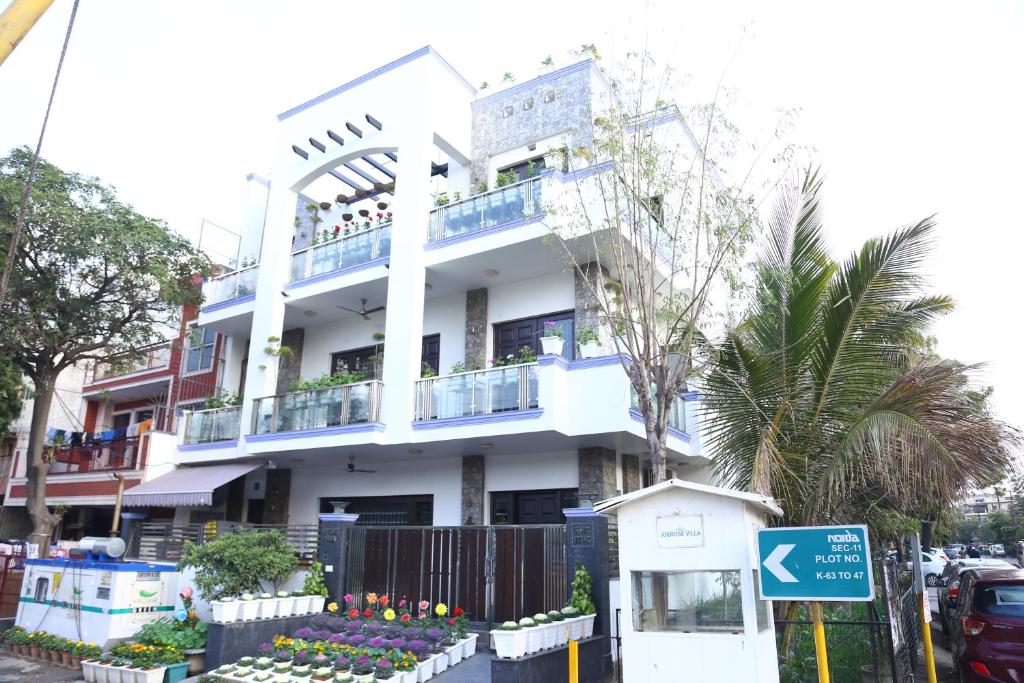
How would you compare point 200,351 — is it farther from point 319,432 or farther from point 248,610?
point 248,610

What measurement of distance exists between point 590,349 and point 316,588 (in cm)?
687

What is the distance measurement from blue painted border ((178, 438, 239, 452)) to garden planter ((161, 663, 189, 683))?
7544mm

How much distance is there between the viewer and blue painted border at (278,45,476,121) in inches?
703

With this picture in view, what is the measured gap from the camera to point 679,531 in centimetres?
684

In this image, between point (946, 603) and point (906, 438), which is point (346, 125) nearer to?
point (906, 438)

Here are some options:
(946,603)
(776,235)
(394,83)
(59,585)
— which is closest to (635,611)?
(776,235)

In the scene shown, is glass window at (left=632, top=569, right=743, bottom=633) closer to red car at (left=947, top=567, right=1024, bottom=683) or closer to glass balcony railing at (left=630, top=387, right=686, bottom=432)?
red car at (left=947, top=567, right=1024, bottom=683)

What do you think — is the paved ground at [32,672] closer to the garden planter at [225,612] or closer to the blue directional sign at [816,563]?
the garden planter at [225,612]

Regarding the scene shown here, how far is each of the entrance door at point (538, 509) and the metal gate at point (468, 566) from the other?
318 cm

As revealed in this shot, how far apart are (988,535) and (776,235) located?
5922cm

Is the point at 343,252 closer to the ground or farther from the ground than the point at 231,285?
closer to the ground

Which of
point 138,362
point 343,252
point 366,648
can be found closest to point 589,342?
point 366,648

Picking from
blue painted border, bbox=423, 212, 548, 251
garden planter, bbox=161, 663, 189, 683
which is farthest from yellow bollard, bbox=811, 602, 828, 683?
blue painted border, bbox=423, 212, 548, 251

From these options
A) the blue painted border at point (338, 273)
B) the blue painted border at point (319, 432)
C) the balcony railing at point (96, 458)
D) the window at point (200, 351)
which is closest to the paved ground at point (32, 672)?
the blue painted border at point (319, 432)
